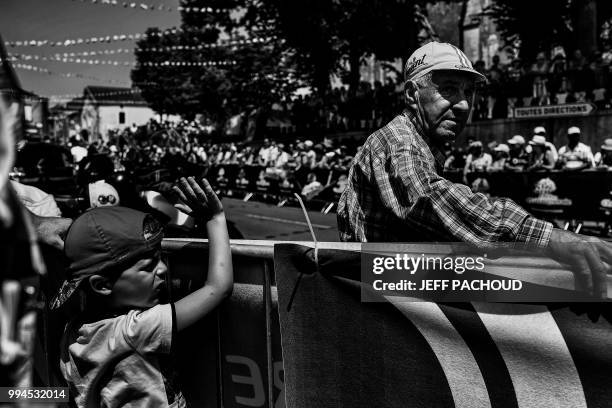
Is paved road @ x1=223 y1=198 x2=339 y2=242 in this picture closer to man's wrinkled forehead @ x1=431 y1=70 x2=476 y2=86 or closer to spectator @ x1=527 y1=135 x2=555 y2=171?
spectator @ x1=527 y1=135 x2=555 y2=171

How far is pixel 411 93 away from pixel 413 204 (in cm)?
64

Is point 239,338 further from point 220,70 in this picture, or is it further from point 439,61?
point 220,70

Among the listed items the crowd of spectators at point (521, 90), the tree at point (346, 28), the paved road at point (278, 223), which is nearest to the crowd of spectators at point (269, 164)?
the paved road at point (278, 223)

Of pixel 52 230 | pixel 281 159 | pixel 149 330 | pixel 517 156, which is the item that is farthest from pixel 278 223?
pixel 149 330

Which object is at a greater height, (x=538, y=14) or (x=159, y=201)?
(x=538, y=14)

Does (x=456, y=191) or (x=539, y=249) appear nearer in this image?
(x=539, y=249)

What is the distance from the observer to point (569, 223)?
1110cm

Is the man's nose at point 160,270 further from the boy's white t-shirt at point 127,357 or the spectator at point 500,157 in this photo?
the spectator at point 500,157

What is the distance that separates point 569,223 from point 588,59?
386 inches

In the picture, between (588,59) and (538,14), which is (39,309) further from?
(538,14)

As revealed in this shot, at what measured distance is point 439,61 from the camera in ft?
7.91

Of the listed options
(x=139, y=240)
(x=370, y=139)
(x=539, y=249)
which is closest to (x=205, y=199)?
(x=139, y=240)

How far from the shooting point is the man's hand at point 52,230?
2.99m

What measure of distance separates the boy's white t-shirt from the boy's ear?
10 cm
